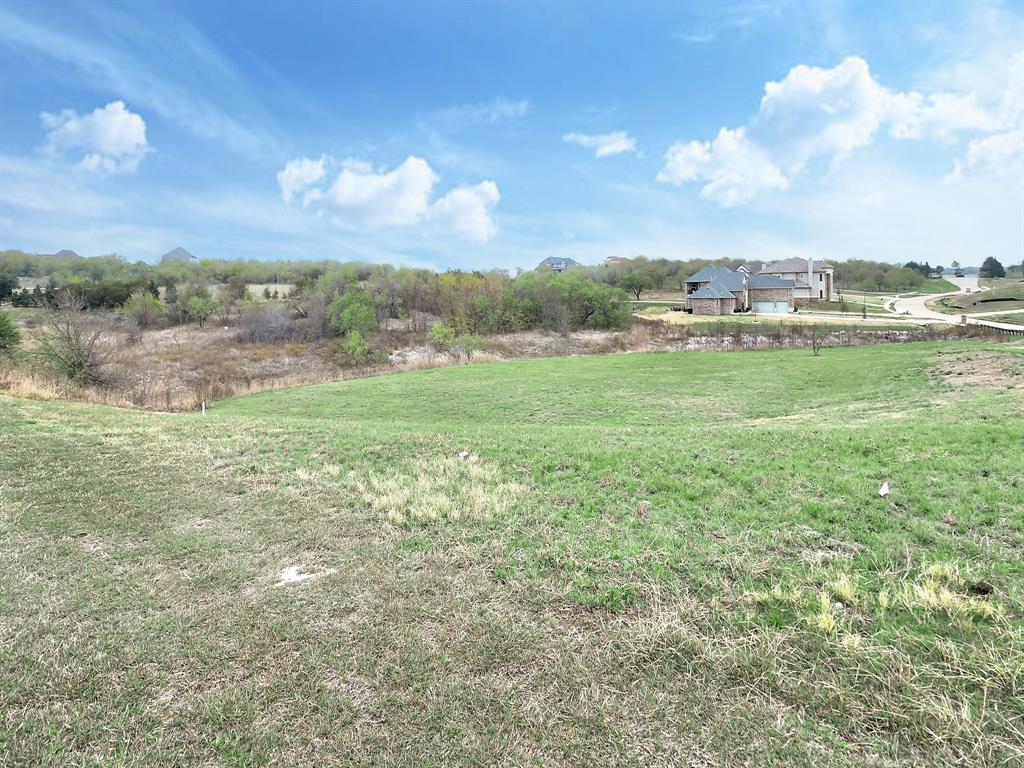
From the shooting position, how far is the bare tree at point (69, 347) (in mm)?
23469

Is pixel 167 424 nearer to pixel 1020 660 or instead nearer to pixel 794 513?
pixel 794 513

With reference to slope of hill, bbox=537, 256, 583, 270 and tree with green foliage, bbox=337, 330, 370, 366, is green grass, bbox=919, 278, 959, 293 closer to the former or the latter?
slope of hill, bbox=537, 256, 583, 270

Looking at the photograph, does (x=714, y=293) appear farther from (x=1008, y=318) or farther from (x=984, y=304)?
(x=984, y=304)

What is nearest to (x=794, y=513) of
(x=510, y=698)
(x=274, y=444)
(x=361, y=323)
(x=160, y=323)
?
(x=510, y=698)

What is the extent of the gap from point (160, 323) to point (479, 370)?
2124 inches

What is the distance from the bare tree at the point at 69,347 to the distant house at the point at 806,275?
277 ft

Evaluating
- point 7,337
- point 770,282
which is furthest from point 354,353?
point 770,282

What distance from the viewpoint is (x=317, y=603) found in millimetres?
4629

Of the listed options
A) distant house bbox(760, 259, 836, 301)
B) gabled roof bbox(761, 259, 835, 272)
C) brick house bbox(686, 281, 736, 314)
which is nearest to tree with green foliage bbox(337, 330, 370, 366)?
brick house bbox(686, 281, 736, 314)

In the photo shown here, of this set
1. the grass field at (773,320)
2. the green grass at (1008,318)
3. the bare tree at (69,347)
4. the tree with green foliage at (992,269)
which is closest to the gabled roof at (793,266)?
the grass field at (773,320)

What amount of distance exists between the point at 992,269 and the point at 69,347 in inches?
6041

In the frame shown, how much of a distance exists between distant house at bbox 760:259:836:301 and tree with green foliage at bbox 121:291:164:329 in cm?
8784

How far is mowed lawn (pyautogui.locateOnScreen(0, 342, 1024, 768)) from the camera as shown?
10.4 ft

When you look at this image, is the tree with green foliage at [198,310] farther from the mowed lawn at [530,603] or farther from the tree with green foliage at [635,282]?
the tree with green foliage at [635,282]
